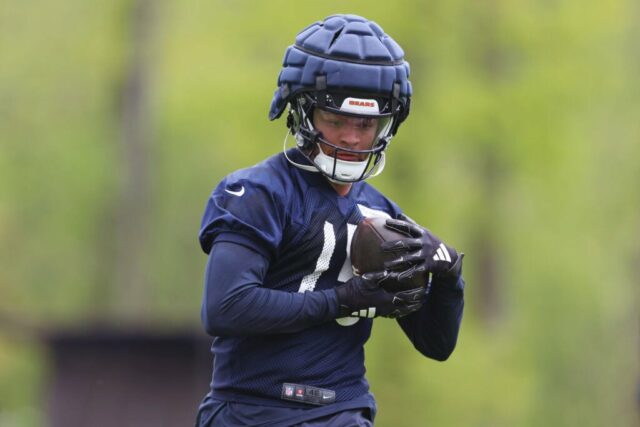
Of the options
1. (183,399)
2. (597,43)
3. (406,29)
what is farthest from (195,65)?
(183,399)

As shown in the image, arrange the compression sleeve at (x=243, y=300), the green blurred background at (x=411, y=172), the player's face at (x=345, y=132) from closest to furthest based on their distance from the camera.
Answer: the compression sleeve at (x=243, y=300) → the player's face at (x=345, y=132) → the green blurred background at (x=411, y=172)

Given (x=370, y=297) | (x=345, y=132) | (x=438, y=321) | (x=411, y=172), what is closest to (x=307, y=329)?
(x=370, y=297)

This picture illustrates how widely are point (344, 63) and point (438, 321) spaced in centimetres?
107

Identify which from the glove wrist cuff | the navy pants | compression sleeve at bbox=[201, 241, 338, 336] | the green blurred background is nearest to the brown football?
the glove wrist cuff

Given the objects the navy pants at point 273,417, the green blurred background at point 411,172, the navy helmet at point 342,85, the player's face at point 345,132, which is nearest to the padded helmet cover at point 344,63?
the navy helmet at point 342,85

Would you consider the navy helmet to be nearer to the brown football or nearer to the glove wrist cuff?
the brown football

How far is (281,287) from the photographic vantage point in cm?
491

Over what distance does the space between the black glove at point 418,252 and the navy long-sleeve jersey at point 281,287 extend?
0.66ft

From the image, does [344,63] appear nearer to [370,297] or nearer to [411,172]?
[370,297]

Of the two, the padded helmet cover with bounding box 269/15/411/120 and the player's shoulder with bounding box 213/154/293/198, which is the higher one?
the padded helmet cover with bounding box 269/15/411/120

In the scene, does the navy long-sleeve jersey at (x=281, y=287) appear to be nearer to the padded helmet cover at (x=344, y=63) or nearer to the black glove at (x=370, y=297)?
the black glove at (x=370, y=297)

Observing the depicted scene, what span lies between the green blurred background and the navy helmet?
34.4 ft

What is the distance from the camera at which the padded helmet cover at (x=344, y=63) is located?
4938 millimetres

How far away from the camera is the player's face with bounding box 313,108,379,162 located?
498cm
